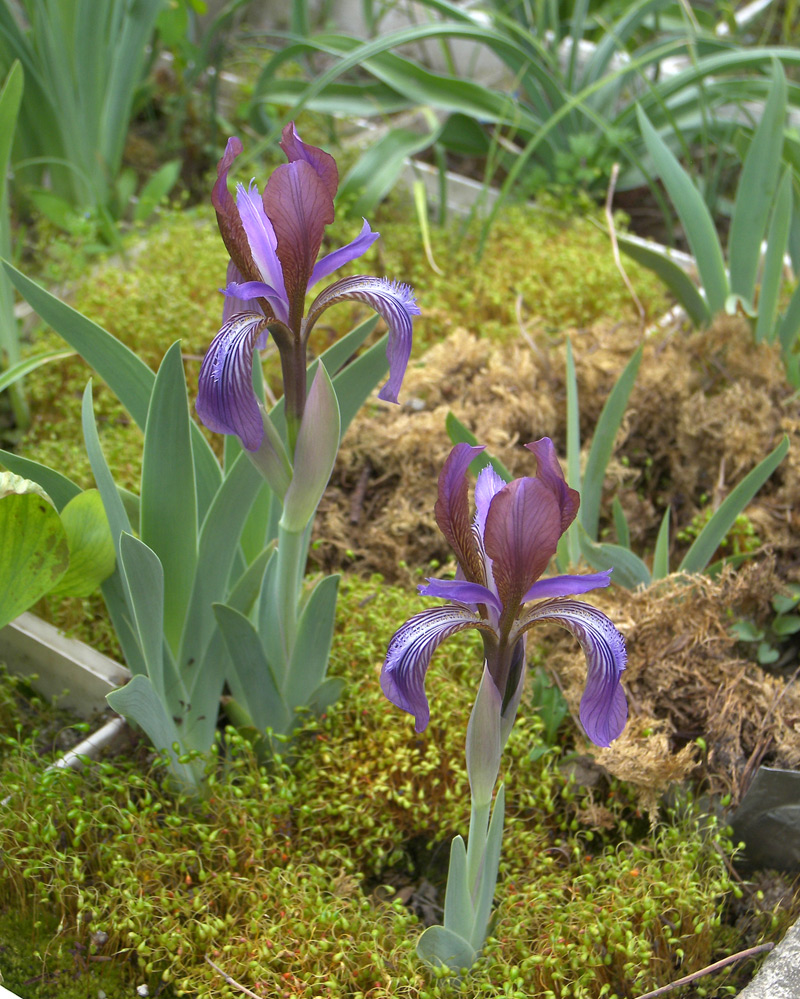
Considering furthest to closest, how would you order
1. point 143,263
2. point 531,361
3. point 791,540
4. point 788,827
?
1. point 143,263
2. point 531,361
3. point 791,540
4. point 788,827

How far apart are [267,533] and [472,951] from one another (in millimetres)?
623

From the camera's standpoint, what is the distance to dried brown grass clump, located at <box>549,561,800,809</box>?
1.22 meters

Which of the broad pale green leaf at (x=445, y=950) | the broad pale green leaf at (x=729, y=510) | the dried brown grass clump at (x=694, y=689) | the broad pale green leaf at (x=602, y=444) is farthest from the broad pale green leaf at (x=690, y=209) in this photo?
the broad pale green leaf at (x=445, y=950)

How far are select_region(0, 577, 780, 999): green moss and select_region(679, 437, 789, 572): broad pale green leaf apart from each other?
14.7 inches

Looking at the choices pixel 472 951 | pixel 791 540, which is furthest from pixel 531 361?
pixel 472 951

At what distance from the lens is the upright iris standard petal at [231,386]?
856 millimetres

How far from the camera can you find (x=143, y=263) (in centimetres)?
227

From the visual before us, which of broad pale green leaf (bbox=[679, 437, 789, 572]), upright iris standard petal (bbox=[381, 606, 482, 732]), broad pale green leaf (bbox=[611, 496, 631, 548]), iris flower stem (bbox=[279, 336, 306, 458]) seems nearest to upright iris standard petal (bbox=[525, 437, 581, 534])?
upright iris standard petal (bbox=[381, 606, 482, 732])

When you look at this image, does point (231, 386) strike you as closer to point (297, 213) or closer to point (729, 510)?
point (297, 213)

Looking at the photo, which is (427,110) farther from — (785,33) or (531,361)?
(785,33)

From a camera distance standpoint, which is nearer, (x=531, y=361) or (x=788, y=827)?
(x=788, y=827)

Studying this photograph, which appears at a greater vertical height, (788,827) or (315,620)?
(315,620)

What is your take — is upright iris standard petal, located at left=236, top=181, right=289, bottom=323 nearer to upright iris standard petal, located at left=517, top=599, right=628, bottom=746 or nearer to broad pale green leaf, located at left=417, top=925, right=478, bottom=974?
upright iris standard petal, located at left=517, top=599, right=628, bottom=746

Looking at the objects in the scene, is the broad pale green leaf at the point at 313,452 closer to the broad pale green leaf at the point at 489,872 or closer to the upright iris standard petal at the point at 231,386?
the upright iris standard petal at the point at 231,386
